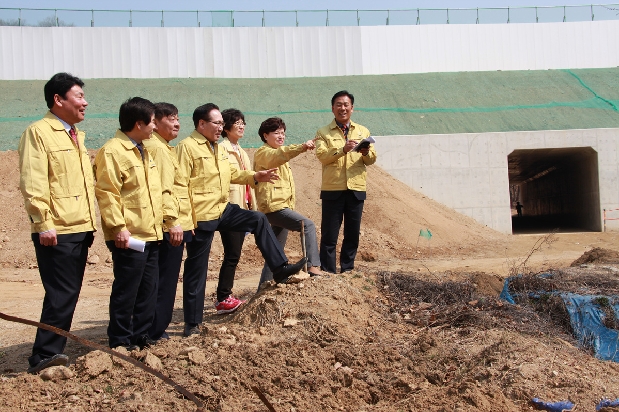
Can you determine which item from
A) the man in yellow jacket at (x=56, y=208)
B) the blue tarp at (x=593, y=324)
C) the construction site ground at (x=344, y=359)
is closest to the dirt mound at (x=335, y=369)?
the construction site ground at (x=344, y=359)

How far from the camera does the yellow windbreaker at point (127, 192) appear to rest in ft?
14.3

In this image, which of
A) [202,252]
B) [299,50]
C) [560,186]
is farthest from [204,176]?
[299,50]

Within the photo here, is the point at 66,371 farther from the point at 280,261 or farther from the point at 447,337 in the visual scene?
the point at 447,337

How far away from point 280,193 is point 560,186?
1712cm

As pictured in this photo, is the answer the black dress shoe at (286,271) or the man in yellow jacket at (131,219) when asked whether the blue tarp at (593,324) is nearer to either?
the black dress shoe at (286,271)

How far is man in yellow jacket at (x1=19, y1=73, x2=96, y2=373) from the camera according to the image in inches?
156

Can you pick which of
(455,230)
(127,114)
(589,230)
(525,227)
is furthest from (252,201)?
(525,227)

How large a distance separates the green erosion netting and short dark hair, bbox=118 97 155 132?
12.1m

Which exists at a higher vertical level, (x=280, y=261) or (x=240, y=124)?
(x=240, y=124)

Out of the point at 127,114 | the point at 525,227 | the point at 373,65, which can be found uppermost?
the point at 373,65

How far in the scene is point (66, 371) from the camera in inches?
154

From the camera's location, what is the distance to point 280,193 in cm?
591

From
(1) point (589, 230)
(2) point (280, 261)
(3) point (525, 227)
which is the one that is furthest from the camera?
(3) point (525, 227)

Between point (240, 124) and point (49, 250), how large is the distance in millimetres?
2505
